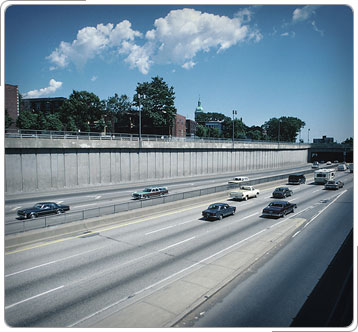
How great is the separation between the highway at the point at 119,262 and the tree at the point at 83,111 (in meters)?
54.1

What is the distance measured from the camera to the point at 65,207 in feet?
78.8

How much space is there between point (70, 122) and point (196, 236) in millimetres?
57663

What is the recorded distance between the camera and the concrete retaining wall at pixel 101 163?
A: 32750 millimetres

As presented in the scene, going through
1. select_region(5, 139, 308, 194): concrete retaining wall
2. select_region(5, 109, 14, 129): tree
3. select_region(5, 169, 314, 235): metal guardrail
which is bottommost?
select_region(5, 169, 314, 235): metal guardrail

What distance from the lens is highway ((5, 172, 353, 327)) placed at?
997cm

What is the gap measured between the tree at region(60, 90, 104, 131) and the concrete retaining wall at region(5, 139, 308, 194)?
2923 centimetres

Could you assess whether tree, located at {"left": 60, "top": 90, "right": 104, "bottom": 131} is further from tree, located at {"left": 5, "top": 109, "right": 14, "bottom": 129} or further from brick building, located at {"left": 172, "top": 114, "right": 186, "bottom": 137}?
brick building, located at {"left": 172, "top": 114, "right": 186, "bottom": 137}

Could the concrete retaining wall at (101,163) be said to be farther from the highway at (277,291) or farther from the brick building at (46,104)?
the brick building at (46,104)

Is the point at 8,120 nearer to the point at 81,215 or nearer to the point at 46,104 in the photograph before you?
the point at 81,215

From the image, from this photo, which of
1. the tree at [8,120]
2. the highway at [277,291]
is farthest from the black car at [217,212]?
the tree at [8,120]

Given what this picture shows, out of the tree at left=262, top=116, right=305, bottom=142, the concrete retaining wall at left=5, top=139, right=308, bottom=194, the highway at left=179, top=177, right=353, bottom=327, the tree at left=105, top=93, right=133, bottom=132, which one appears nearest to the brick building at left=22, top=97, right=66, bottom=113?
the tree at left=105, top=93, right=133, bottom=132

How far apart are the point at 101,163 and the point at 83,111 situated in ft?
117

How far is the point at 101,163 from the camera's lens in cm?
4119


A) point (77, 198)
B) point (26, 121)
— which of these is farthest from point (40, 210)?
point (26, 121)
